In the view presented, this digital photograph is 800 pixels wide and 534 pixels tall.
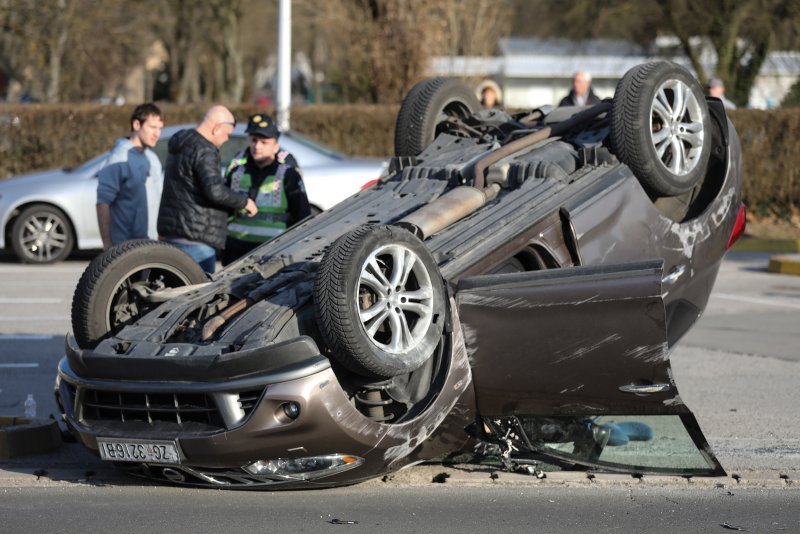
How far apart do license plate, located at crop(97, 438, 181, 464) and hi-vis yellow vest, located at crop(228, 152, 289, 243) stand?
2.53m

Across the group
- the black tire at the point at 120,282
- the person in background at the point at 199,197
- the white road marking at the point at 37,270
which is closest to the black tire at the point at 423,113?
the person in background at the point at 199,197

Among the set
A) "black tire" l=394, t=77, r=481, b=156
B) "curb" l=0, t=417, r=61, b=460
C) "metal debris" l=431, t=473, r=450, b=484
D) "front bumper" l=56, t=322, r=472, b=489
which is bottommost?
"curb" l=0, t=417, r=61, b=460

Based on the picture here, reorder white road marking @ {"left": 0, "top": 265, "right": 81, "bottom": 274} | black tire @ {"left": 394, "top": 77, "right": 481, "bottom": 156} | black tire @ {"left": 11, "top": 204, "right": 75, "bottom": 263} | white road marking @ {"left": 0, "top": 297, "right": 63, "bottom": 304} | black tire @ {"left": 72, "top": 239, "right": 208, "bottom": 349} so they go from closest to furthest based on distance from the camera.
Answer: black tire @ {"left": 72, "top": 239, "right": 208, "bottom": 349}, black tire @ {"left": 394, "top": 77, "right": 481, "bottom": 156}, white road marking @ {"left": 0, "top": 297, "right": 63, "bottom": 304}, white road marking @ {"left": 0, "top": 265, "right": 81, "bottom": 274}, black tire @ {"left": 11, "top": 204, "right": 75, "bottom": 263}

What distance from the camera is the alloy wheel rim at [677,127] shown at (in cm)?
734

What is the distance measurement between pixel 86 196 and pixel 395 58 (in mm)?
8099

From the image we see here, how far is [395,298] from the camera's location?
582 cm

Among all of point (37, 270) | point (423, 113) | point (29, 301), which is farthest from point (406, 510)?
point (37, 270)

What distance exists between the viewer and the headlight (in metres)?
5.71

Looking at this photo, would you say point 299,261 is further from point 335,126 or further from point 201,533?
point 335,126

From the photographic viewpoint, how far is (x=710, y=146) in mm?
7715

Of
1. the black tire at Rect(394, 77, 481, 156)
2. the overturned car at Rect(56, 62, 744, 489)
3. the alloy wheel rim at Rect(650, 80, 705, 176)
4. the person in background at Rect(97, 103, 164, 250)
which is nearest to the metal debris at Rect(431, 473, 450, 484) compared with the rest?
the overturned car at Rect(56, 62, 744, 489)

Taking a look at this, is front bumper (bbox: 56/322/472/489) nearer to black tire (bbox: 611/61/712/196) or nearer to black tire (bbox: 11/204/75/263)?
black tire (bbox: 611/61/712/196)

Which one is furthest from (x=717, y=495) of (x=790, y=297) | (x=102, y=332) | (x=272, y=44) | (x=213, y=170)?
(x=272, y=44)

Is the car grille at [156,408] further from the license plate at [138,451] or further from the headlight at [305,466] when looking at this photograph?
the headlight at [305,466]
